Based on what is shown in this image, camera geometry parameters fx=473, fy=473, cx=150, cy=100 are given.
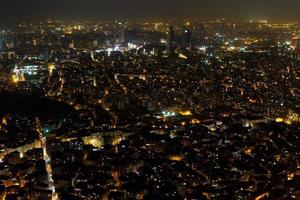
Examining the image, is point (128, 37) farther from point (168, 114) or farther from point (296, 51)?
point (168, 114)

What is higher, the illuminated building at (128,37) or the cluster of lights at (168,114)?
the cluster of lights at (168,114)

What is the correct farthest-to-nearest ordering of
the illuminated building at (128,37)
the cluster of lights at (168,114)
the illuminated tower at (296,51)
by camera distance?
the illuminated building at (128,37), the illuminated tower at (296,51), the cluster of lights at (168,114)

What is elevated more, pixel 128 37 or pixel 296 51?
pixel 296 51

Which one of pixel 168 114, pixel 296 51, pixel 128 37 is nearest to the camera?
pixel 168 114

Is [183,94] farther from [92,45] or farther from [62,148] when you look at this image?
[92,45]

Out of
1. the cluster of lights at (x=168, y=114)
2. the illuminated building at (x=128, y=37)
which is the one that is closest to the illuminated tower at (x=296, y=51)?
the illuminated building at (x=128, y=37)

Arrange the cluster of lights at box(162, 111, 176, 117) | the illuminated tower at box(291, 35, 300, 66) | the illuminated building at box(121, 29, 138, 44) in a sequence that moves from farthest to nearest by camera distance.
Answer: the illuminated building at box(121, 29, 138, 44)
the illuminated tower at box(291, 35, 300, 66)
the cluster of lights at box(162, 111, 176, 117)

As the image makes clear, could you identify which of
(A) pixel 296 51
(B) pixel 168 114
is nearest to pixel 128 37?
(A) pixel 296 51

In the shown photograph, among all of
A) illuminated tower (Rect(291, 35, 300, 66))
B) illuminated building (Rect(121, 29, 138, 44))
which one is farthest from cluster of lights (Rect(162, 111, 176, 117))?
illuminated building (Rect(121, 29, 138, 44))

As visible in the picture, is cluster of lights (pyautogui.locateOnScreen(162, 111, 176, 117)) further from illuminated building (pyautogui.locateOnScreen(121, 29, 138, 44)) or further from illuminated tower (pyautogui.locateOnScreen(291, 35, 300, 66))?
illuminated building (pyautogui.locateOnScreen(121, 29, 138, 44))

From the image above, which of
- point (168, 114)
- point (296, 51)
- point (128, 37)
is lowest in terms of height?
point (128, 37)

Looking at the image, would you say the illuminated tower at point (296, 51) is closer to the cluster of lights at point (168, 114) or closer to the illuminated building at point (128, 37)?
the illuminated building at point (128, 37)
